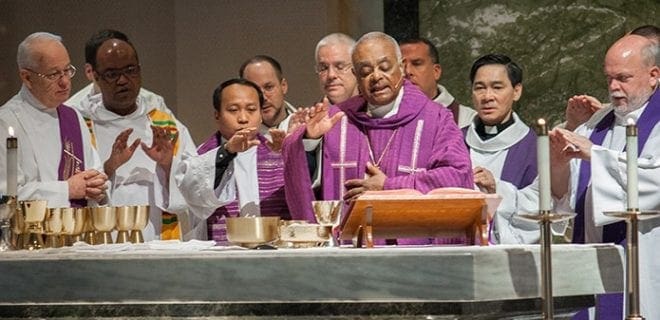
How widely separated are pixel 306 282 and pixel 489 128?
3103 mm

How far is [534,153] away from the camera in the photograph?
7.70 meters

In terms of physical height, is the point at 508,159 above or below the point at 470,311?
above

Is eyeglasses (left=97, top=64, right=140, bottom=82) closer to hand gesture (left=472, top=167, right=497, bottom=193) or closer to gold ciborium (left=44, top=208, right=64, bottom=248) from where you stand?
hand gesture (left=472, top=167, right=497, bottom=193)

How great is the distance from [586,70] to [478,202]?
176 inches

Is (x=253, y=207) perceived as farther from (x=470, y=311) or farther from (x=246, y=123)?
(x=470, y=311)

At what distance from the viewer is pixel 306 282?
491 cm

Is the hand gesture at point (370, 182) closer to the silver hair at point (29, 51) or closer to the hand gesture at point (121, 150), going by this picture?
the hand gesture at point (121, 150)

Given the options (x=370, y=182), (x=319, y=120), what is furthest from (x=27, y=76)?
(x=370, y=182)

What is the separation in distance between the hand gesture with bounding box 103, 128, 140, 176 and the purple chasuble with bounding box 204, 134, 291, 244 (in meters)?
0.52

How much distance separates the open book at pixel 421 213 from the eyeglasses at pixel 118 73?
2.80 m

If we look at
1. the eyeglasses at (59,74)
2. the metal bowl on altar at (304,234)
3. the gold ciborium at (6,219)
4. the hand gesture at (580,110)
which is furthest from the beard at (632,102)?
the gold ciborium at (6,219)

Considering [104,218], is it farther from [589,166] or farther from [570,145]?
[589,166]

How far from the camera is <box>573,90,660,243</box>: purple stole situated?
696 centimetres

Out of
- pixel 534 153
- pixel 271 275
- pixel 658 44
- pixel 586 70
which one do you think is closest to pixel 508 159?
pixel 534 153
